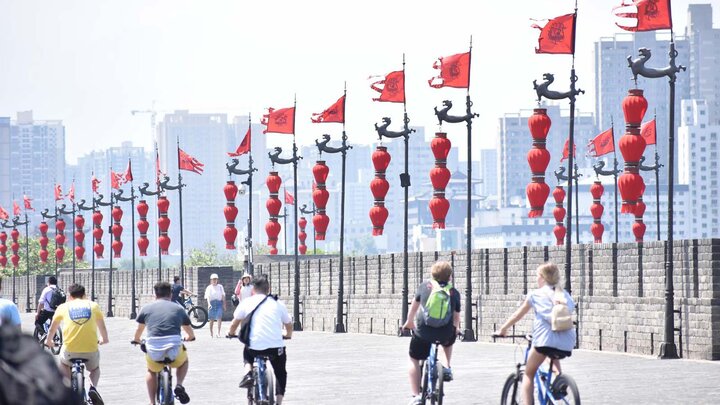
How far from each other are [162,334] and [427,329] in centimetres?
238

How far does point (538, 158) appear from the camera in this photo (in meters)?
37.1

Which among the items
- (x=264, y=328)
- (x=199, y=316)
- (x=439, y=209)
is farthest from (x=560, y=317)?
(x=199, y=316)

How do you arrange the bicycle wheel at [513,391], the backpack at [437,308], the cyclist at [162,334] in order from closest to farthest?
the bicycle wheel at [513,391], the backpack at [437,308], the cyclist at [162,334]

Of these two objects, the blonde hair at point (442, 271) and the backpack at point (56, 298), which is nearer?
the blonde hair at point (442, 271)

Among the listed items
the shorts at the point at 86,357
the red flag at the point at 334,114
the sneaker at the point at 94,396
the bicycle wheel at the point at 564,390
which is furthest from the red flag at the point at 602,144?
the bicycle wheel at the point at 564,390

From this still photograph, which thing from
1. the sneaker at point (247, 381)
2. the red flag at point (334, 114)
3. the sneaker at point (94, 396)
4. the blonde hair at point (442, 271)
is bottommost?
the sneaker at point (94, 396)

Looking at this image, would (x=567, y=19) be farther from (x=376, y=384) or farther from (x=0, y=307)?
(x=0, y=307)

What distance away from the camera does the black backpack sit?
124 inches

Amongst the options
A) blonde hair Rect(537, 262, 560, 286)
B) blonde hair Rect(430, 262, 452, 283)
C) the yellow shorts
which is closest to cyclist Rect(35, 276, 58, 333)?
the yellow shorts

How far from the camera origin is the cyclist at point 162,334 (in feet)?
Answer: 45.8

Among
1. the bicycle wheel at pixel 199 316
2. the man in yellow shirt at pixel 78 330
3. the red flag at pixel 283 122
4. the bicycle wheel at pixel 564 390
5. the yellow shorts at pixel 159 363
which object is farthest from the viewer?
the red flag at pixel 283 122

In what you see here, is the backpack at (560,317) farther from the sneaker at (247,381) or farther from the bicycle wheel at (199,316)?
the bicycle wheel at (199,316)

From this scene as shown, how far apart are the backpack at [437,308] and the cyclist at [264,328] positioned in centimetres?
126

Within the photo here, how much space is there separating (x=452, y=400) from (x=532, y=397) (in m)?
5.66
